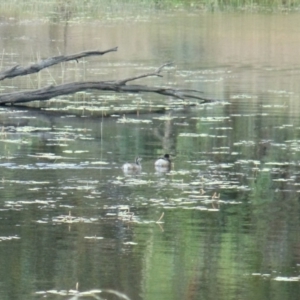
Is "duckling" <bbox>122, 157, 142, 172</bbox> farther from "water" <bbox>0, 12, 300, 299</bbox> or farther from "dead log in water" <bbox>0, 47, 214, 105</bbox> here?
"dead log in water" <bbox>0, 47, 214, 105</bbox>

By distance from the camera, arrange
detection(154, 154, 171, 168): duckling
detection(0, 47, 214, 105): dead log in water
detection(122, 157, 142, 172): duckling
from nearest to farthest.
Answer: detection(122, 157, 142, 172): duckling, detection(154, 154, 171, 168): duckling, detection(0, 47, 214, 105): dead log in water

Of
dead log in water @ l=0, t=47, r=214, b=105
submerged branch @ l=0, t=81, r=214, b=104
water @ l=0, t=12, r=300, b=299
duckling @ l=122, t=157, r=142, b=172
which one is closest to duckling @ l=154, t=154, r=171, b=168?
water @ l=0, t=12, r=300, b=299

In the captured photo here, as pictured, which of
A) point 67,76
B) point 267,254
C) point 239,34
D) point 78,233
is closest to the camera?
point 267,254

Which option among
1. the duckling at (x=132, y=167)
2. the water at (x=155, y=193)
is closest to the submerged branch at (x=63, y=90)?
the water at (x=155, y=193)

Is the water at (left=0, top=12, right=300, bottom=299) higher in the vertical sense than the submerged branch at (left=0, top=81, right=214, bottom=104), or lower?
lower

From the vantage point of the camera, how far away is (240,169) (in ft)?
38.8

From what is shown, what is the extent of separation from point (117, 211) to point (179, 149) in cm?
370

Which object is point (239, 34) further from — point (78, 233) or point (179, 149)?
point (78, 233)

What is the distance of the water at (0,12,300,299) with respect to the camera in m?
7.62

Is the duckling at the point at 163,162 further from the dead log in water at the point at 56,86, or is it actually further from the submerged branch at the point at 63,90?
the submerged branch at the point at 63,90

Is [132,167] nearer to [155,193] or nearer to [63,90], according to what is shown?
[155,193]

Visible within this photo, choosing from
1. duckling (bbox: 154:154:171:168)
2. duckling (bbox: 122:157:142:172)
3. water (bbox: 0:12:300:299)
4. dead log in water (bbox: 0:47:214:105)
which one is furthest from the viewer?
dead log in water (bbox: 0:47:214:105)

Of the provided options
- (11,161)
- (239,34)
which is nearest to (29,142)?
(11,161)

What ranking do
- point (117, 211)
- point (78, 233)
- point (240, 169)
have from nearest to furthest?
point (78, 233) → point (117, 211) → point (240, 169)
